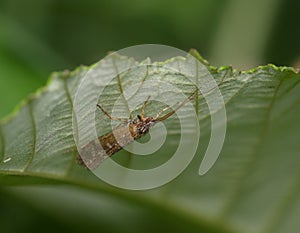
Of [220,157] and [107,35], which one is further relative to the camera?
[107,35]

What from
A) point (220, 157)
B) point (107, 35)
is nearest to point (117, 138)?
point (220, 157)

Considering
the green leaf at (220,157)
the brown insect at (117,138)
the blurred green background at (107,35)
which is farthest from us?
the blurred green background at (107,35)

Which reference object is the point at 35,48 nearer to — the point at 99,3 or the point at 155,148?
the point at 99,3

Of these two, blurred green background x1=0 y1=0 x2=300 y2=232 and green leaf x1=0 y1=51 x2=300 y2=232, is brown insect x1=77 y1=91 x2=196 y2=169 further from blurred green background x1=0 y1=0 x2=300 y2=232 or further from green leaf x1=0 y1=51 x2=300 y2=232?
blurred green background x1=0 y1=0 x2=300 y2=232

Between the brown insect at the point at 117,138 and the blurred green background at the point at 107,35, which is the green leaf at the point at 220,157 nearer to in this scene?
the brown insect at the point at 117,138

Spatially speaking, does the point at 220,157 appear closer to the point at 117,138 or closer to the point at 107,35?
the point at 117,138

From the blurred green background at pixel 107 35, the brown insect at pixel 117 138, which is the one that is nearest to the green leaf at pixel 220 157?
the brown insect at pixel 117 138

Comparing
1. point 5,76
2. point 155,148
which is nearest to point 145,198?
point 155,148
